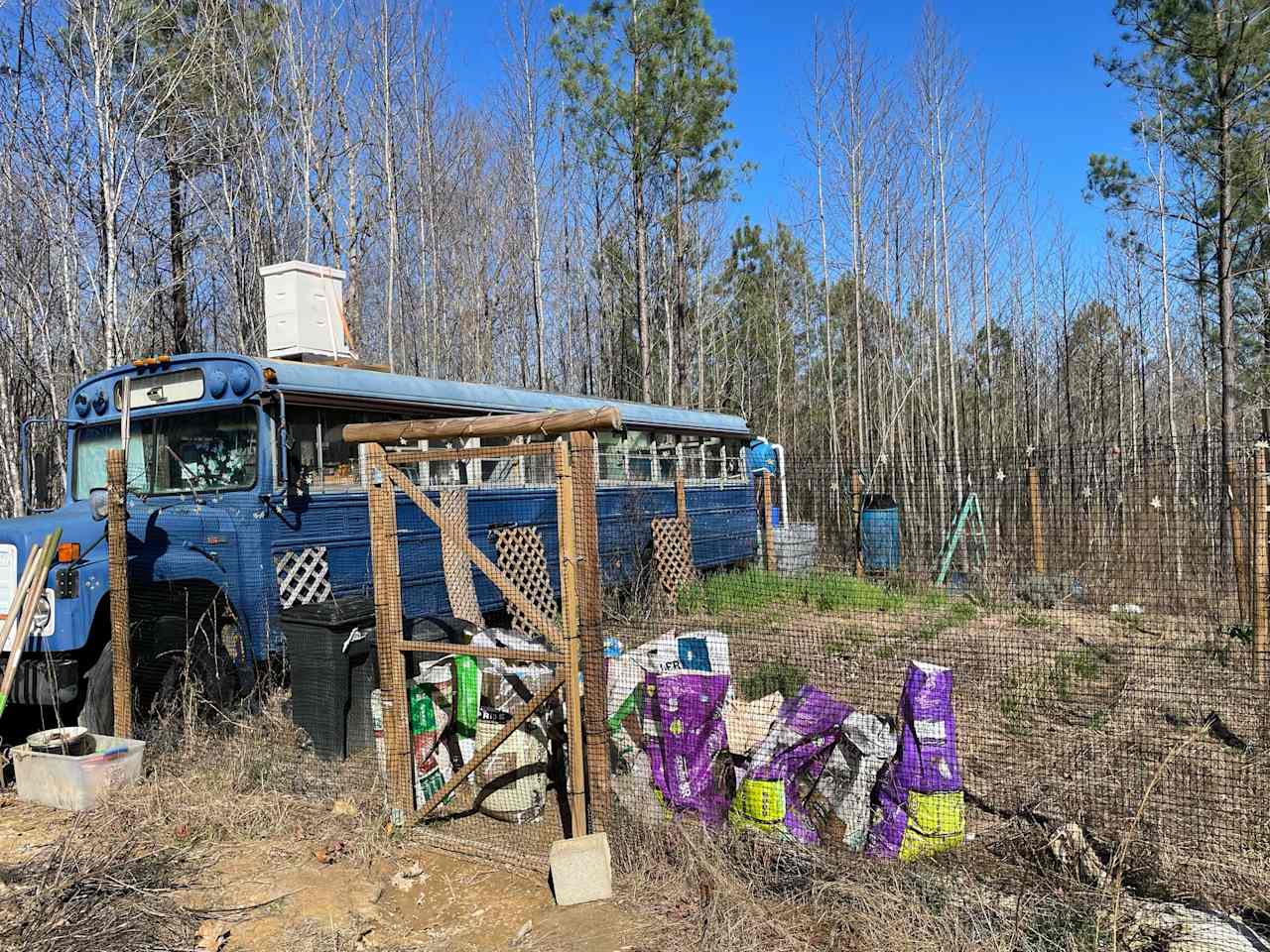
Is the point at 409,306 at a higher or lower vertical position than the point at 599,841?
higher

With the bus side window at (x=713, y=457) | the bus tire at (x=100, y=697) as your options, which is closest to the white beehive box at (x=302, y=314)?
the bus tire at (x=100, y=697)

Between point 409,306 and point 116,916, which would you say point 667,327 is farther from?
point 116,916

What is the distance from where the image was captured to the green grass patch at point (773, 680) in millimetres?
5762

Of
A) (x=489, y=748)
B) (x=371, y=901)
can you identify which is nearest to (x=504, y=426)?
(x=489, y=748)

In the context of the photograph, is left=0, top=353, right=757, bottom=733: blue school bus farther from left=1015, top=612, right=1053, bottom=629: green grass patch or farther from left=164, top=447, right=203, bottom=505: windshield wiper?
left=1015, top=612, right=1053, bottom=629: green grass patch

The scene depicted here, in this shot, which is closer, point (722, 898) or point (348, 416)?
point (722, 898)

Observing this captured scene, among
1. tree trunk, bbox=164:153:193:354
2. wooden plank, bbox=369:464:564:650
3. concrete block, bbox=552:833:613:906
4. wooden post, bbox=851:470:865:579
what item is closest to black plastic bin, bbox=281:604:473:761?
wooden plank, bbox=369:464:564:650

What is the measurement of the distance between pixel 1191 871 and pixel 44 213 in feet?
42.5

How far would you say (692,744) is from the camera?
13.1 ft

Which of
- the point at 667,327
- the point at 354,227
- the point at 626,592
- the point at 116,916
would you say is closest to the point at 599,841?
the point at 116,916

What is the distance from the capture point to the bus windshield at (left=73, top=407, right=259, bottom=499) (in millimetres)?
6078

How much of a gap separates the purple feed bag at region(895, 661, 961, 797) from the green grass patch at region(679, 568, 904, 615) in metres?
3.29

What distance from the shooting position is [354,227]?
1619 cm

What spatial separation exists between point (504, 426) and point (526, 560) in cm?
407
